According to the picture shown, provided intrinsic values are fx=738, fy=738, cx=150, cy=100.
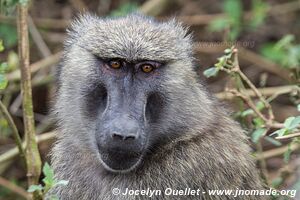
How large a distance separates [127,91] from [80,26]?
0.76 m

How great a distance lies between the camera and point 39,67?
21.8 feet

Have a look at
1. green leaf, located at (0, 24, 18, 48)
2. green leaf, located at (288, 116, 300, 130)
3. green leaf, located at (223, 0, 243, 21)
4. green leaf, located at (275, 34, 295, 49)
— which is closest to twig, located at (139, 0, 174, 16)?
green leaf, located at (223, 0, 243, 21)

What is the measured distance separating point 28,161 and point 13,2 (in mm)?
920

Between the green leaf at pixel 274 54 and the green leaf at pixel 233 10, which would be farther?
the green leaf at pixel 274 54

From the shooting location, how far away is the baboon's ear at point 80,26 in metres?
4.33

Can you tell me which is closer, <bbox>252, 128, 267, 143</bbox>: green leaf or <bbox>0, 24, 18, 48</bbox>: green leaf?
<bbox>252, 128, 267, 143</bbox>: green leaf

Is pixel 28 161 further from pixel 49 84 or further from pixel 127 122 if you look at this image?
pixel 49 84

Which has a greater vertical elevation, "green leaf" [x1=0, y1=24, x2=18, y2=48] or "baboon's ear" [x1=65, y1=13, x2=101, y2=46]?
"baboon's ear" [x1=65, y1=13, x2=101, y2=46]

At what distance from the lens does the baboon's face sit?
372 centimetres

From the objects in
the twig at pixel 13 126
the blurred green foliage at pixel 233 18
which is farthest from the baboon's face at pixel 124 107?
the blurred green foliage at pixel 233 18

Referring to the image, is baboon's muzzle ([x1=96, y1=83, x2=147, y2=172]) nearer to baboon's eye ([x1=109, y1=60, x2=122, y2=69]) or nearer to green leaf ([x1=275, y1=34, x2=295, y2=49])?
baboon's eye ([x1=109, y1=60, x2=122, y2=69])

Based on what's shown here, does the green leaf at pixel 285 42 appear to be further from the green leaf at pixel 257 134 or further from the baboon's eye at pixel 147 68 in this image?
the baboon's eye at pixel 147 68

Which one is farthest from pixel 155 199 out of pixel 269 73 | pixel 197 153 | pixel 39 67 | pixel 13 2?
pixel 269 73

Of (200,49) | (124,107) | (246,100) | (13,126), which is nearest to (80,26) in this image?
(13,126)
